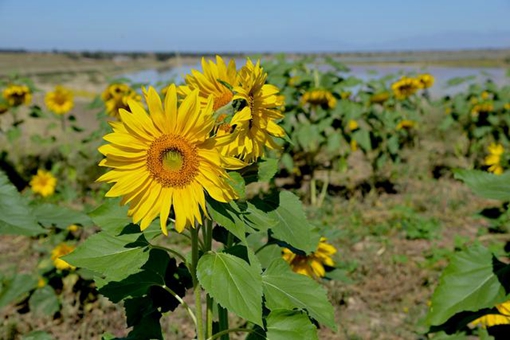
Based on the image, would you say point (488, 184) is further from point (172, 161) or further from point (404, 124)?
point (404, 124)

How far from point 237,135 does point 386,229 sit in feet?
12.2

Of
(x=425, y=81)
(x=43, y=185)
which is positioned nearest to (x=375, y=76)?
(x=425, y=81)

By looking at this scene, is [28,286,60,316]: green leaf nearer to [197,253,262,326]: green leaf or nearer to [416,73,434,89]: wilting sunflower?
[197,253,262,326]: green leaf

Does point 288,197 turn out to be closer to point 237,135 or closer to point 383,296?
point 237,135

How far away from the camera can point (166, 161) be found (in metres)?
1.31

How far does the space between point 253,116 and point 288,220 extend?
338mm

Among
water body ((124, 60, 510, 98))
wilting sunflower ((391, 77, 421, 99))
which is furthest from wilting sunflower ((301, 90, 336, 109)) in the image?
wilting sunflower ((391, 77, 421, 99))

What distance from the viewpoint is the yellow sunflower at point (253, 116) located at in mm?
1325

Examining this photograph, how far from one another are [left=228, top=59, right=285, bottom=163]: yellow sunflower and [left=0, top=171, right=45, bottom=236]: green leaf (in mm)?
698

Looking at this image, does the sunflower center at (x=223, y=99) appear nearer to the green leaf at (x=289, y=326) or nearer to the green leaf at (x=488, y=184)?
the green leaf at (x=289, y=326)

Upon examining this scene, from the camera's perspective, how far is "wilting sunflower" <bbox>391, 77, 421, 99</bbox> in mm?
6037

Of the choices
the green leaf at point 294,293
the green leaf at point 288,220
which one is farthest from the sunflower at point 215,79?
the green leaf at point 294,293

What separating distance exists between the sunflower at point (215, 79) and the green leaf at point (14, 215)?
2.14ft

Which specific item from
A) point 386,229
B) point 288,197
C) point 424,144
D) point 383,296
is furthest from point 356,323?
point 424,144
